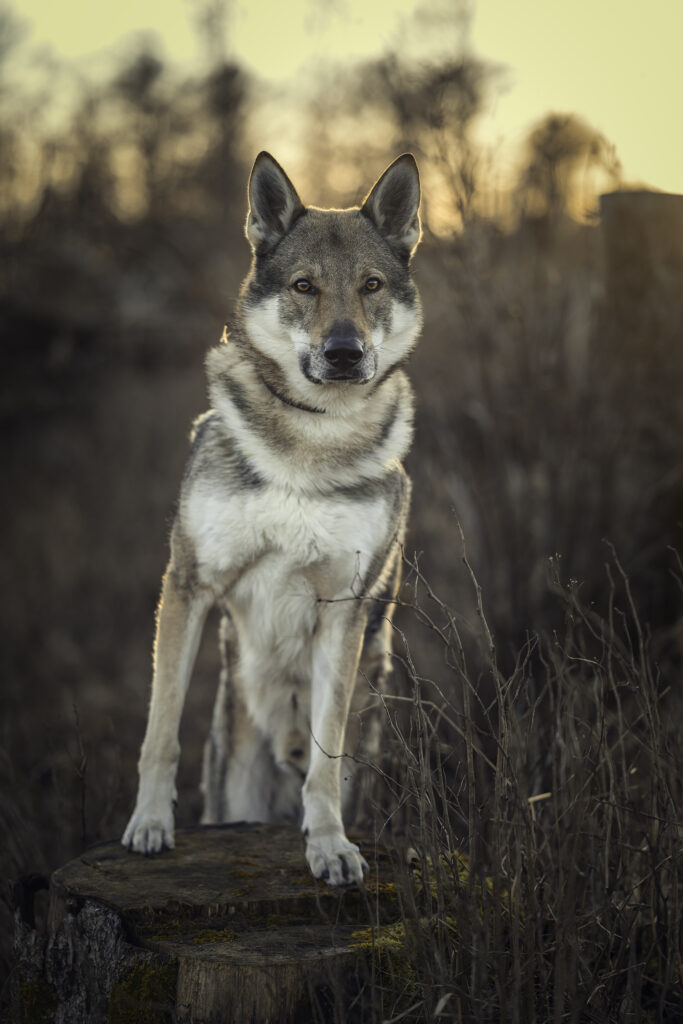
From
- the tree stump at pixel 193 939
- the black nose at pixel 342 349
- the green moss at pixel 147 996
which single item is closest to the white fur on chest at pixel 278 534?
the black nose at pixel 342 349

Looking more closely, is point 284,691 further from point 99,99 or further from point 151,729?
point 99,99

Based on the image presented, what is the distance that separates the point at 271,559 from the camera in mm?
3188

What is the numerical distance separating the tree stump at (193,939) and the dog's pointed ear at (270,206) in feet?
7.52

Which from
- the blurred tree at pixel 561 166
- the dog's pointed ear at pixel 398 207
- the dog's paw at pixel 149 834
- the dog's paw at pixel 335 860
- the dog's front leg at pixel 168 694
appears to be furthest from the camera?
the blurred tree at pixel 561 166

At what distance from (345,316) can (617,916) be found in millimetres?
2125

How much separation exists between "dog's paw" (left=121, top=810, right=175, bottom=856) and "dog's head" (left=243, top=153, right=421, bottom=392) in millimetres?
1634

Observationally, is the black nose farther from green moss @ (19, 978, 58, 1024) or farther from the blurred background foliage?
green moss @ (19, 978, 58, 1024)

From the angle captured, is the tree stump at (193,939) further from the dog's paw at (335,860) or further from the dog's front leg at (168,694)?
the dog's front leg at (168,694)

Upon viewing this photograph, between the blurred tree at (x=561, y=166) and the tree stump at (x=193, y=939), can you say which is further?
the blurred tree at (x=561, y=166)

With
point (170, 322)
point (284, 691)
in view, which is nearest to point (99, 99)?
point (170, 322)

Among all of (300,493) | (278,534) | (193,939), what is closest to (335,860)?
(193,939)

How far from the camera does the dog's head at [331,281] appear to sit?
3.26 m

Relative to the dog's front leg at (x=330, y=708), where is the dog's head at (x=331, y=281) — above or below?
above

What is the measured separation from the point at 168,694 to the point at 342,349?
1.37 m
